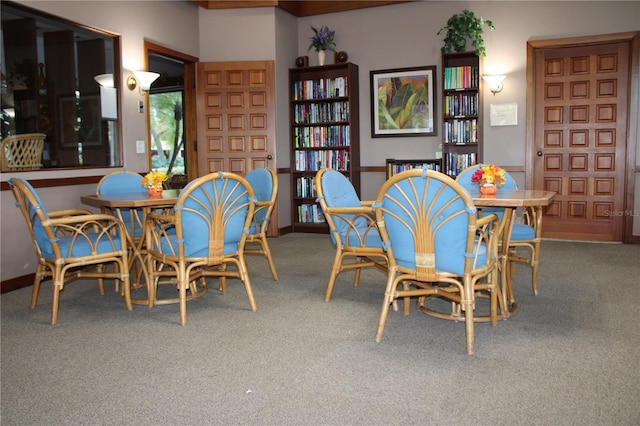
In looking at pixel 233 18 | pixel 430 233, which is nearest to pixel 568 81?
pixel 233 18

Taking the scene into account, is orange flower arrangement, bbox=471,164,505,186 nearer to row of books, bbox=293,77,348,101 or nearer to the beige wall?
the beige wall

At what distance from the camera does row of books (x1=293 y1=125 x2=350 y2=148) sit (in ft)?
23.0

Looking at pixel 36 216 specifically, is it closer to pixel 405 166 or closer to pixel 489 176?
pixel 489 176

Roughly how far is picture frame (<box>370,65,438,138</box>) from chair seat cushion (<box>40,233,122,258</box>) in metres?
4.28

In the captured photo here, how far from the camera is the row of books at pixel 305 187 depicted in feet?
23.6

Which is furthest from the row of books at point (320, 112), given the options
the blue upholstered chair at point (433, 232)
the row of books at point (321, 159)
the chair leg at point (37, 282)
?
the blue upholstered chair at point (433, 232)

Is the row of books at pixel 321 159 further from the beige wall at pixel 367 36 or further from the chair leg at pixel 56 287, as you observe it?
the chair leg at pixel 56 287

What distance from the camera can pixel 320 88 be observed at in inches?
278

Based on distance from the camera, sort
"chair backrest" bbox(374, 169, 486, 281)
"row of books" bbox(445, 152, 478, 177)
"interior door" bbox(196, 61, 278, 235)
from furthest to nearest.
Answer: "interior door" bbox(196, 61, 278, 235)
"row of books" bbox(445, 152, 478, 177)
"chair backrest" bbox(374, 169, 486, 281)

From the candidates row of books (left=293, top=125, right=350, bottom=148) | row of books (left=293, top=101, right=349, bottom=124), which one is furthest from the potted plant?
row of books (left=293, top=125, right=350, bottom=148)

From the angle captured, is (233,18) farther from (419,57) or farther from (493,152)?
(493,152)

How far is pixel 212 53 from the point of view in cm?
693

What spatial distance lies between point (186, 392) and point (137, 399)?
199 millimetres

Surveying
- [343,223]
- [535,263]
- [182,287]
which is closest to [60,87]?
[182,287]
